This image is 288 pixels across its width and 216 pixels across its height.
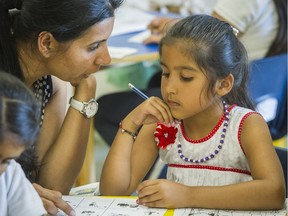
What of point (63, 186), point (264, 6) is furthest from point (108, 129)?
point (63, 186)

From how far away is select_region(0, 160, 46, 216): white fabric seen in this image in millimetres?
1293

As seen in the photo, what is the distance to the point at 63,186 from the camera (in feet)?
6.00

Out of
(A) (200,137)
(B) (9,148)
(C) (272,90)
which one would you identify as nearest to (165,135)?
(A) (200,137)

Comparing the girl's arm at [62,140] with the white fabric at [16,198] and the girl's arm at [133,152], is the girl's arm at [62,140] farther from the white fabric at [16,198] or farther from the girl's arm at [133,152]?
the white fabric at [16,198]

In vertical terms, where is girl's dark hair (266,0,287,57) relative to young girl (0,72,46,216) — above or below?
below

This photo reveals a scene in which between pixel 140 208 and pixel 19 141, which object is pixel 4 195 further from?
pixel 140 208

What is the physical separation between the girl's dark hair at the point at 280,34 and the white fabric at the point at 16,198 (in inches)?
71.7

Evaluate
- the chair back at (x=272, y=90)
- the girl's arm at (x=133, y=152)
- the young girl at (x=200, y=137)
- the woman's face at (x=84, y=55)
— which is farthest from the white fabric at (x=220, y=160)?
the chair back at (x=272, y=90)

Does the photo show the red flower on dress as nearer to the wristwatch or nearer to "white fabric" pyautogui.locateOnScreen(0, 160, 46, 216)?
the wristwatch

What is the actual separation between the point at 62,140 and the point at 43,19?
41 centimetres

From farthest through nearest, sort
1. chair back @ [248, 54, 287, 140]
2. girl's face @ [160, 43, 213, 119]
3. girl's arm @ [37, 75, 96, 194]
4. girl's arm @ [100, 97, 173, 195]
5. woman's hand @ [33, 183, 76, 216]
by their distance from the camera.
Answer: chair back @ [248, 54, 287, 140], girl's arm @ [37, 75, 96, 194], girl's arm @ [100, 97, 173, 195], girl's face @ [160, 43, 213, 119], woman's hand @ [33, 183, 76, 216]

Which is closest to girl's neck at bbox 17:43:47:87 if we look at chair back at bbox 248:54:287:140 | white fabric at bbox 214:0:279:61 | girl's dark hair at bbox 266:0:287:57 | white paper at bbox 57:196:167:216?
white paper at bbox 57:196:167:216

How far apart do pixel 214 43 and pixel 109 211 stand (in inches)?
20.0

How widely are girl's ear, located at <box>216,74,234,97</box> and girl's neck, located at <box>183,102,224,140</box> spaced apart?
5 cm
